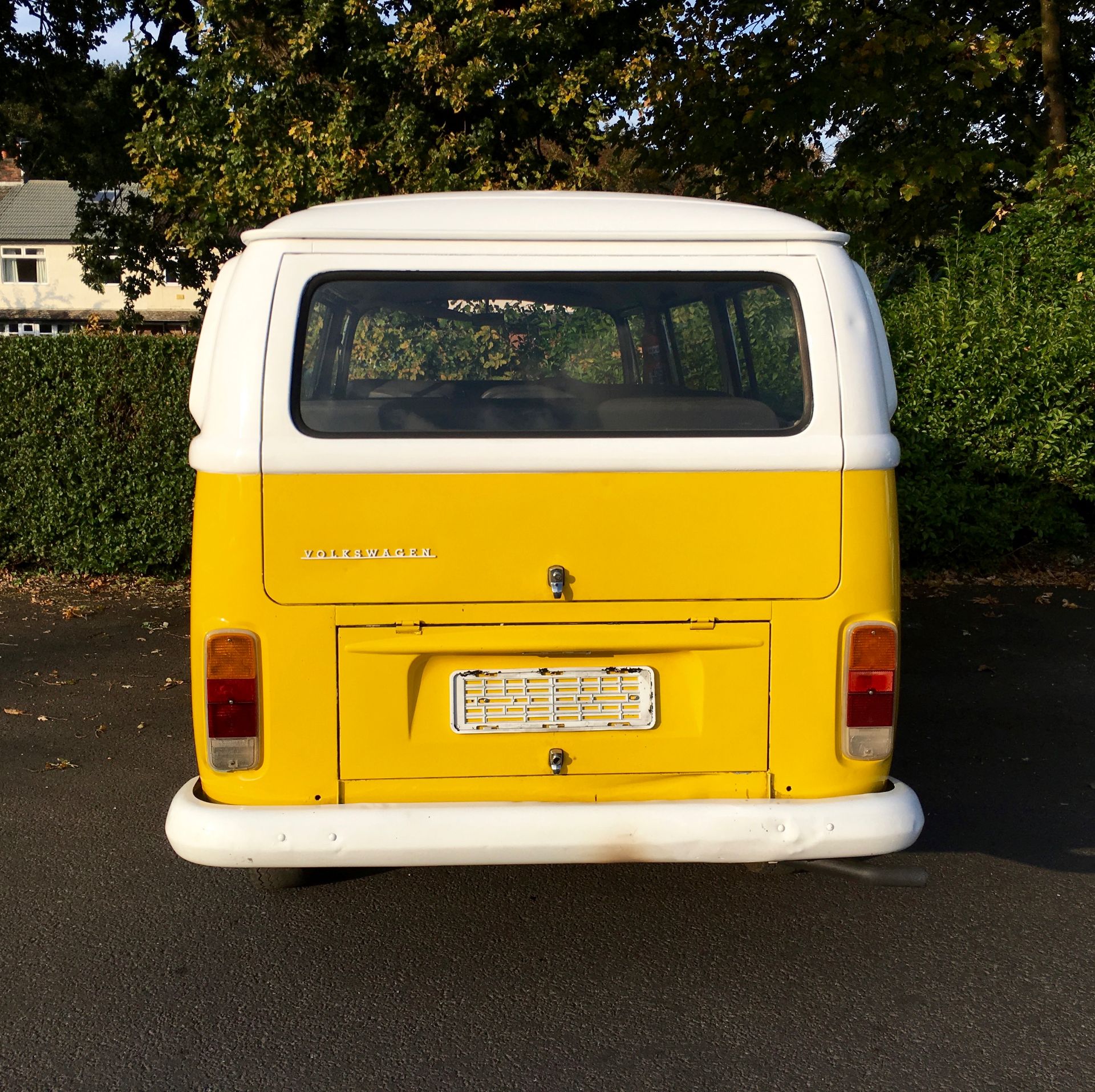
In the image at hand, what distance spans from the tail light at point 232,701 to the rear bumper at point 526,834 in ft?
0.47

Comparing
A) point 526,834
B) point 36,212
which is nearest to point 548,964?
point 526,834

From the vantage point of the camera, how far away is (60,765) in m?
5.20

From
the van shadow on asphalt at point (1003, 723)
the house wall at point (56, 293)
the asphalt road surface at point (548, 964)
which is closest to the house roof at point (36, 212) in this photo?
the house wall at point (56, 293)

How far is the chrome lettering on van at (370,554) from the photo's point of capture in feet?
10.2

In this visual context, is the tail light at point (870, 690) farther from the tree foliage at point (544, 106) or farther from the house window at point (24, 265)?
the house window at point (24, 265)

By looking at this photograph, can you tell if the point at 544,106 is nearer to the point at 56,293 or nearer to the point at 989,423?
the point at 989,423

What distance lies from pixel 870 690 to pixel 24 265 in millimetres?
71523

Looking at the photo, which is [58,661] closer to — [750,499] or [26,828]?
[26,828]

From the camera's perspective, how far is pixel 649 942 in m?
3.61

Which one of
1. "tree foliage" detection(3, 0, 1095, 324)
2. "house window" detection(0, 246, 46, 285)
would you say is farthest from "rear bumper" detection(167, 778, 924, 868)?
"house window" detection(0, 246, 46, 285)

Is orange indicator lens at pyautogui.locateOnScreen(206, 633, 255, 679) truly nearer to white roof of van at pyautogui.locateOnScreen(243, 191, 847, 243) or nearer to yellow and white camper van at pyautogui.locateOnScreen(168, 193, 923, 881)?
yellow and white camper van at pyautogui.locateOnScreen(168, 193, 923, 881)

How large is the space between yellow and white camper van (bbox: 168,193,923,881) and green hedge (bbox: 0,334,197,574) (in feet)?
18.1

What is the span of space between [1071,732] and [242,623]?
14.2 feet

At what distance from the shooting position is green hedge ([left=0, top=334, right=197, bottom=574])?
844 centimetres
